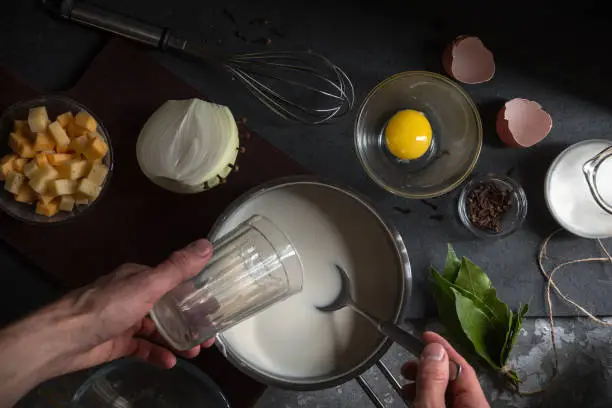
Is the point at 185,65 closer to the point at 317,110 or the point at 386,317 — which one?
the point at 317,110

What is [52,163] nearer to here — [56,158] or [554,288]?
[56,158]

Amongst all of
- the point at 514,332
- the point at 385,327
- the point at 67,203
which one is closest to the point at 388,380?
the point at 385,327

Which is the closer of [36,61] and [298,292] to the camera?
[298,292]

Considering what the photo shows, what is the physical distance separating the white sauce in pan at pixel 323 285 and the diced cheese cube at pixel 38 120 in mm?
345

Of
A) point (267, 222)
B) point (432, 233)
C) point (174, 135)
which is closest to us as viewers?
point (267, 222)

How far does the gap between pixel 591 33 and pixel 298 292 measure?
0.67 meters

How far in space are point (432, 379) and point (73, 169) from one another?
583mm

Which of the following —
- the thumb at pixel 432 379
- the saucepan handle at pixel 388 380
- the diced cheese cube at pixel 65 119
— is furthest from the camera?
the diced cheese cube at pixel 65 119

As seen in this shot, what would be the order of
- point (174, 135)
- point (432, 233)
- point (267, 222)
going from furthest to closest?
point (432, 233) → point (174, 135) → point (267, 222)

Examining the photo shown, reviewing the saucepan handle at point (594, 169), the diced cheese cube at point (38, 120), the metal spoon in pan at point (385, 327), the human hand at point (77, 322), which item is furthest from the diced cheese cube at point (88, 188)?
the saucepan handle at point (594, 169)

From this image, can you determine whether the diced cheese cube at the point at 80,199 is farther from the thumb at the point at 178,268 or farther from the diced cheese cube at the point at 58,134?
the thumb at the point at 178,268

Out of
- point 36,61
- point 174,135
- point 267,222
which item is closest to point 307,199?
point 267,222

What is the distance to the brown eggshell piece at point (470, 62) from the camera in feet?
3.21

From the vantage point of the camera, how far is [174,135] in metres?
0.89
